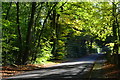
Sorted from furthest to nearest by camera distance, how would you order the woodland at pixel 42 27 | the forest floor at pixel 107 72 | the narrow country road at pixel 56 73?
the woodland at pixel 42 27
the narrow country road at pixel 56 73
the forest floor at pixel 107 72

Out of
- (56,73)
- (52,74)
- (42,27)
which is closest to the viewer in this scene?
(52,74)

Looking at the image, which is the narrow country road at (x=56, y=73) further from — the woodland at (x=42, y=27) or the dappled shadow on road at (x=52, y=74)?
the woodland at (x=42, y=27)

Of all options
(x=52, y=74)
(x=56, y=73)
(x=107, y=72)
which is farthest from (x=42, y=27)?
(x=107, y=72)

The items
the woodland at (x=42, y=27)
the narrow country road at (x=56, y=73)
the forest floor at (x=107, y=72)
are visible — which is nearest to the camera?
the forest floor at (x=107, y=72)

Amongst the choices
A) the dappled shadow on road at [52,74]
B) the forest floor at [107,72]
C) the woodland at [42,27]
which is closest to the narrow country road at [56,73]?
the dappled shadow on road at [52,74]

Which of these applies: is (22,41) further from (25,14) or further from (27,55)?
(25,14)

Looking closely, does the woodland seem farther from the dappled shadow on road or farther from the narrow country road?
the dappled shadow on road

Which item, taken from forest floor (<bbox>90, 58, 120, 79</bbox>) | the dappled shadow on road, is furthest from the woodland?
the dappled shadow on road

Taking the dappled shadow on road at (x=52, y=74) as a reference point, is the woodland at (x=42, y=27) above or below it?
above

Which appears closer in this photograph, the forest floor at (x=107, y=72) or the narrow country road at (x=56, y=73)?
the forest floor at (x=107, y=72)

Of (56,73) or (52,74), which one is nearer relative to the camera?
(52,74)

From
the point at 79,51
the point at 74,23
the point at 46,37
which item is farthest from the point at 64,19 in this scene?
the point at 79,51

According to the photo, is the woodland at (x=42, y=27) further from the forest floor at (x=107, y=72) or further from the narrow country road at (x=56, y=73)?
the narrow country road at (x=56, y=73)

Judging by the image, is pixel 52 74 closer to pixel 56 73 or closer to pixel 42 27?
pixel 56 73
